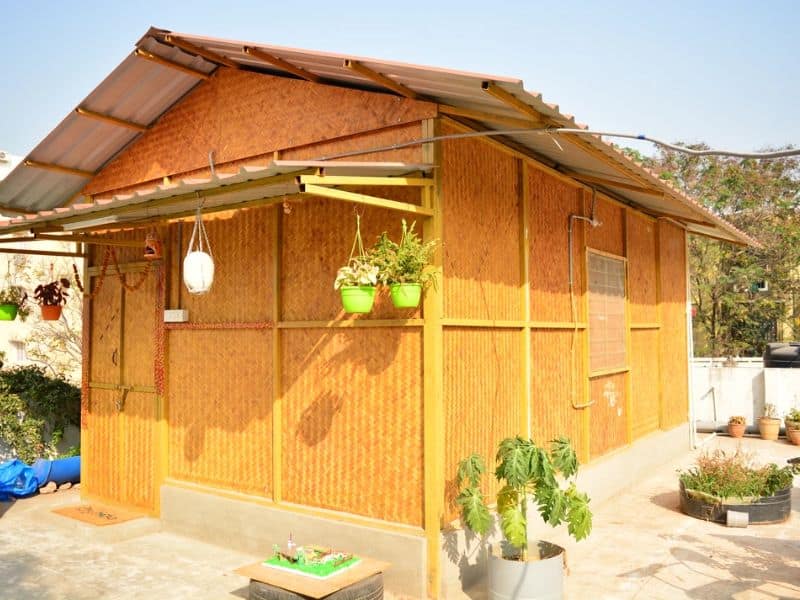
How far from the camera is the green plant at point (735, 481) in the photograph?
7.96 m

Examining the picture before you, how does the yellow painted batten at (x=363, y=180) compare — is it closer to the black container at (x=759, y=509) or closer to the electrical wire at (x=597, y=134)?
the electrical wire at (x=597, y=134)

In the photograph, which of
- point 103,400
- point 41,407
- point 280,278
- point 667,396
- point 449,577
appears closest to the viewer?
point 449,577

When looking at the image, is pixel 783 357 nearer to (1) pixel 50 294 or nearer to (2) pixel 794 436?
(2) pixel 794 436

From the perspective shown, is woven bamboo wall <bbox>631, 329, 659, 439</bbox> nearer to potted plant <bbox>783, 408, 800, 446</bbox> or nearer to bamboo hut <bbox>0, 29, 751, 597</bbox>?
bamboo hut <bbox>0, 29, 751, 597</bbox>

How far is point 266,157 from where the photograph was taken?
7195 mm

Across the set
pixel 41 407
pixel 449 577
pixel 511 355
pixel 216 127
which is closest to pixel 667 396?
pixel 511 355

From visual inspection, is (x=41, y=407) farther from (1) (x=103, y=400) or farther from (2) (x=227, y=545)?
(2) (x=227, y=545)

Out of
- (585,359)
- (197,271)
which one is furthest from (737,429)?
(197,271)

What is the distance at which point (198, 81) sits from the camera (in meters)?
7.85

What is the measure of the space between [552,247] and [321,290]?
2.83 metres

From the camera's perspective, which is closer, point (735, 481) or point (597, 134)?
point (597, 134)

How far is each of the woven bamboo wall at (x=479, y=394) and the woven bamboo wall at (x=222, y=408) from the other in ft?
6.30

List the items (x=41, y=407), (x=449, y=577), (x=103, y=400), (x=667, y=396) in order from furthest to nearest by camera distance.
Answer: (x=667, y=396) → (x=41, y=407) → (x=103, y=400) → (x=449, y=577)

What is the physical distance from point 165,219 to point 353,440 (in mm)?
2892
